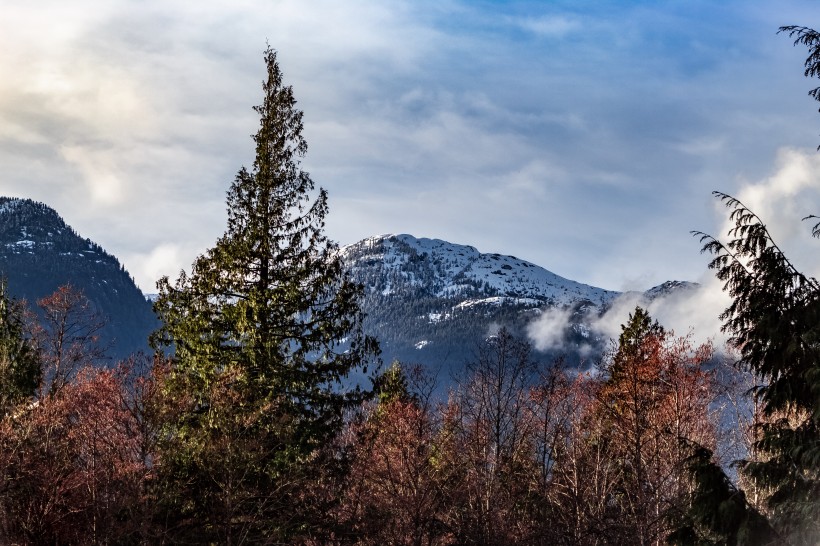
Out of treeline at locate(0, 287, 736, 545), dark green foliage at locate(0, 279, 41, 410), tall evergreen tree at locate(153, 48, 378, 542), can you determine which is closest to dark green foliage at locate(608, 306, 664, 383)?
treeline at locate(0, 287, 736, 545)

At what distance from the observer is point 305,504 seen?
2125 cm

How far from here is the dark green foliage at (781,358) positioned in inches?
426

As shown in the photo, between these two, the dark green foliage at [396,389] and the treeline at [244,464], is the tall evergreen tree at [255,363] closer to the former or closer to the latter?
the treeline at [244,464]

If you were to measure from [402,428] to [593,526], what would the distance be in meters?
8.36

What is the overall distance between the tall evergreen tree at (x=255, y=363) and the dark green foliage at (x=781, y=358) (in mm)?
10397

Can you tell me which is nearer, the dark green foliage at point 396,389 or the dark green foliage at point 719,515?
the dark green foliage at point 719,515

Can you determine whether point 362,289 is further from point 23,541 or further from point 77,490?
point 23,541

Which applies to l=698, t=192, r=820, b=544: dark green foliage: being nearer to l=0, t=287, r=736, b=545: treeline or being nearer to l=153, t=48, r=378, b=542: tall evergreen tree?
l=0, t=287, r=736, b=545: treeline

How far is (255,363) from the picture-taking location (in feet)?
67.5

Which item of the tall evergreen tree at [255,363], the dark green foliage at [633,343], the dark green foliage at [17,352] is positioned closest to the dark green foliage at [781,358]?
the tall evergreen tree at [255,363]

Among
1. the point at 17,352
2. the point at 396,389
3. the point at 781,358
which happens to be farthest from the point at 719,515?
the point at 396,389

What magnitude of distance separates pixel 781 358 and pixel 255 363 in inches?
513

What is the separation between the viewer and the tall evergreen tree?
65.4 feet

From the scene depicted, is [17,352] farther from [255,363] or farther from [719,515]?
[719,515]
